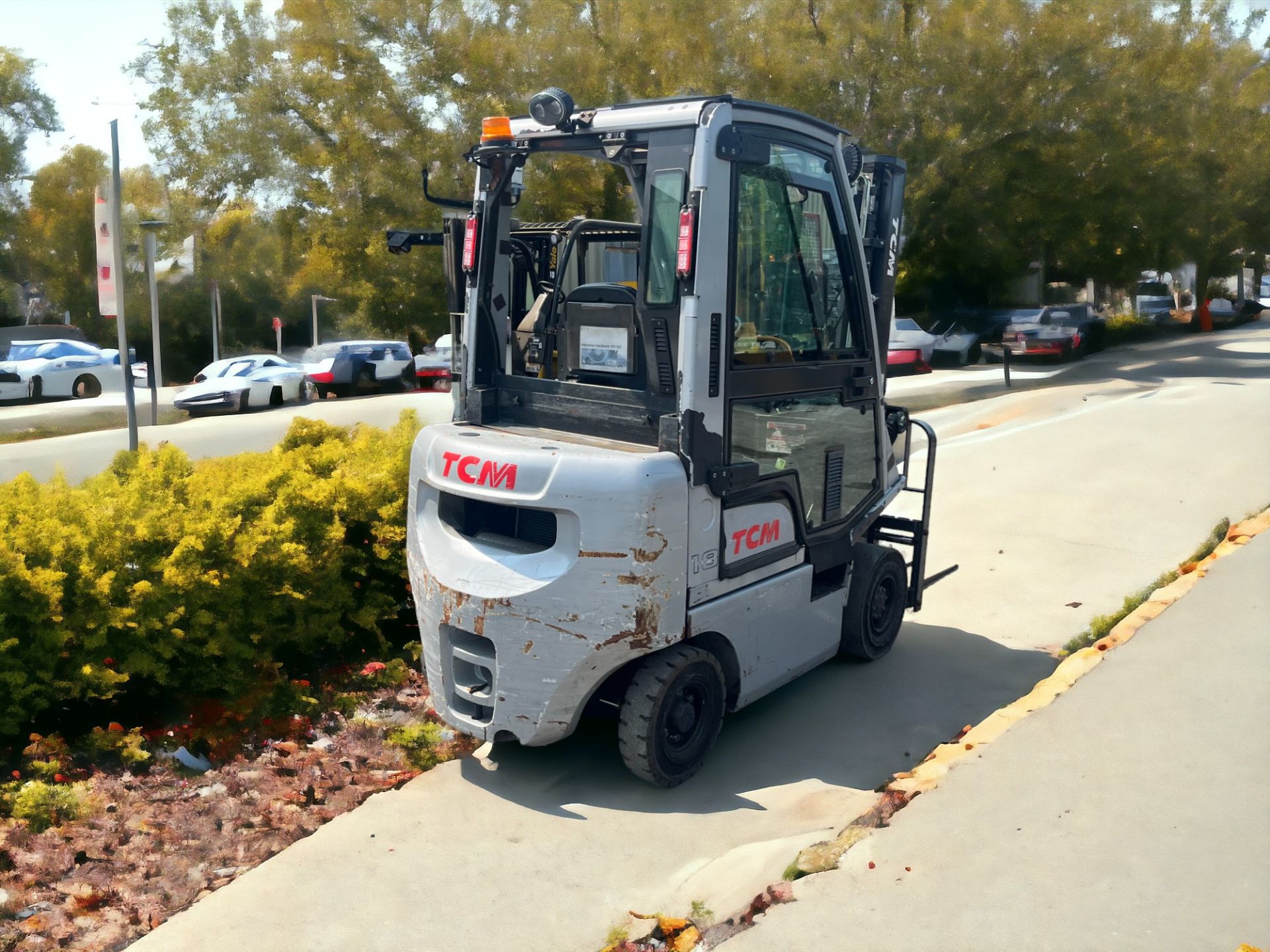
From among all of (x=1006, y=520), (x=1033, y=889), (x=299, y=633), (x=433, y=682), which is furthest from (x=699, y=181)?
(x=1006, y=520)

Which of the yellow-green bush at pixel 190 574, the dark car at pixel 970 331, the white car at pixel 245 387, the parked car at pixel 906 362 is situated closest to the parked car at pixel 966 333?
the dark car at pixel 970 331

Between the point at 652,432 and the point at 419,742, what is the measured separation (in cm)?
196

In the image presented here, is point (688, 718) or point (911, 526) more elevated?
point (911, 526)

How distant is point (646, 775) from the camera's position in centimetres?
524

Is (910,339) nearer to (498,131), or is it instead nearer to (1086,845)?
(498,131)

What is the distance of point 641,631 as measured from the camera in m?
4.96

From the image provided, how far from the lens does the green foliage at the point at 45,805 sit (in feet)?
16.0

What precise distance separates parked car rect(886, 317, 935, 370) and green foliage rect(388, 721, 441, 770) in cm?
2313

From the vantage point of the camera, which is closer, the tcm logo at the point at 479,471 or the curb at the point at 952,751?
the curb at the point at 952,751

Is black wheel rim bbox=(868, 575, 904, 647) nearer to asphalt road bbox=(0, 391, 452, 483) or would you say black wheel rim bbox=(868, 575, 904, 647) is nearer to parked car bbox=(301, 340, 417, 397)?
asphalt road bbox=(0, 391, 452, 483)

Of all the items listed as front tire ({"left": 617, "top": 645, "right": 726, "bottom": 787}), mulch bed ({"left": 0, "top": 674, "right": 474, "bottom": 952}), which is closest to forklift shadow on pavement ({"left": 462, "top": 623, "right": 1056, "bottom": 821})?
front tire ({"left": 617, "top": 645, "right": 726, "bottom": 787})

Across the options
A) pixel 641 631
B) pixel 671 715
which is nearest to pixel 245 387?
pixel 671 715

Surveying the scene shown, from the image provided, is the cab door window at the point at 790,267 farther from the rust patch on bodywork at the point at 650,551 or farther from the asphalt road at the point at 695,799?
the asphalt road at the point at 695,799

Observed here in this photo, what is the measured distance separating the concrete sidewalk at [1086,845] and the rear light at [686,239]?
2290 millimetres
